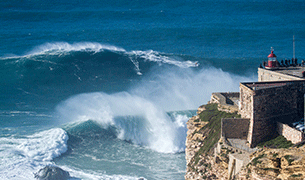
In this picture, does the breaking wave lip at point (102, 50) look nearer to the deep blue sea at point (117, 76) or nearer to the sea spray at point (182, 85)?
the deep blue sea at point (117, 76)

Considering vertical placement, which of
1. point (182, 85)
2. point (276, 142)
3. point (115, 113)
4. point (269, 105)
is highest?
point (182, 85)

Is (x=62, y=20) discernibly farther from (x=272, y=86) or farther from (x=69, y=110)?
(x=272, y=86)

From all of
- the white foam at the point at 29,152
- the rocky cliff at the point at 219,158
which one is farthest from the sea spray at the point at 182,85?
the rocky cliff at the point at 219,158

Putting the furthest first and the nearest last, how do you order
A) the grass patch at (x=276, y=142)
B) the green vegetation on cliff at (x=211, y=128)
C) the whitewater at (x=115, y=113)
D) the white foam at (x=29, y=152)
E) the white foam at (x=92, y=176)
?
the whitewater at (x=115, y=113) < the white foam at (x=29, y=152) < the white foam at (x=92, y=176) < the green vegetation on cliff at (x=211, y=128) < the grass patch at (x=276, y=142)

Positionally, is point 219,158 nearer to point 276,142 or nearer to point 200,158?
point 276,142

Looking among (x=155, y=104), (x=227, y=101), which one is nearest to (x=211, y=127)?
(x=227, y=101)

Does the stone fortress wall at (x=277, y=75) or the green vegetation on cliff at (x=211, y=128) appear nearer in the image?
the stone fortress wall at (x=277, y=75)

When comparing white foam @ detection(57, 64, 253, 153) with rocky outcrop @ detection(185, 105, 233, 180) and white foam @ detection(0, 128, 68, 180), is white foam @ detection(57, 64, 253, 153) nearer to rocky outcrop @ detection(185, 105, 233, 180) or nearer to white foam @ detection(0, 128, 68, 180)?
white foam @ detection(0, 128, 68, 180)
